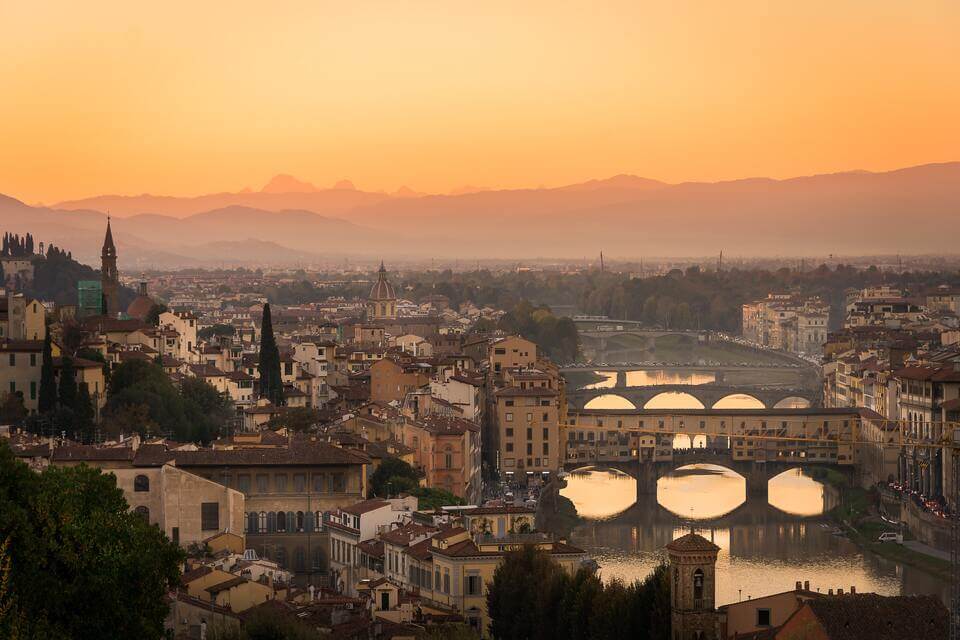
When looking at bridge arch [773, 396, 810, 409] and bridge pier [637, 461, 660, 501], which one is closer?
bridge pier [637, 461, 660, 501]

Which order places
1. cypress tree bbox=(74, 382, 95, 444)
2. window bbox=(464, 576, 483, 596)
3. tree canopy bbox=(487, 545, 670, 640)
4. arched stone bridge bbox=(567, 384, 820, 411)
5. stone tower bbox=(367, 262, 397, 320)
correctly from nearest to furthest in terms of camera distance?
tree canopy bbox=(487, 545, 670, 640), window bbox=(464, 576, 483, 596), cypress tree bbox=(74, 382, 95, 444), arched stone bridge bbox=(567, 384, 820, 411), stone tower bbox=(367, 262, 397, 320)

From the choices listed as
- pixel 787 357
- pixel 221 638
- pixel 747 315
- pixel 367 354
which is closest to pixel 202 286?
pixel 747 315

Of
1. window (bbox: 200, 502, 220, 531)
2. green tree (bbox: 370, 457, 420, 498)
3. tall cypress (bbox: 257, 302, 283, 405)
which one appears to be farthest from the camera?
tall cypress (bbox: 257, 302, 283, 405)

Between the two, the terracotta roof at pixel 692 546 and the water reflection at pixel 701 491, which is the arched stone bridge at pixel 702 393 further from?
the terracotta roof at pixel 692 546

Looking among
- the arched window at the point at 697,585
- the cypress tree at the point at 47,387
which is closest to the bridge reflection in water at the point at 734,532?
the arched window at the point at 697,585

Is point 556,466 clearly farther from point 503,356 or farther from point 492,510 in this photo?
point 492,510

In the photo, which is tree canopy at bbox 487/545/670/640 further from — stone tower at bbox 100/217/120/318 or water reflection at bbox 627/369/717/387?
water reflection at bbox 627/369/717/387

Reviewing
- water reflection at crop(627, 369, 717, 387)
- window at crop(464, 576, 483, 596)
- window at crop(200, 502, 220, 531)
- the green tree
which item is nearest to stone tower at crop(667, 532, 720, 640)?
window at crop(464, 576, 483, 596)
